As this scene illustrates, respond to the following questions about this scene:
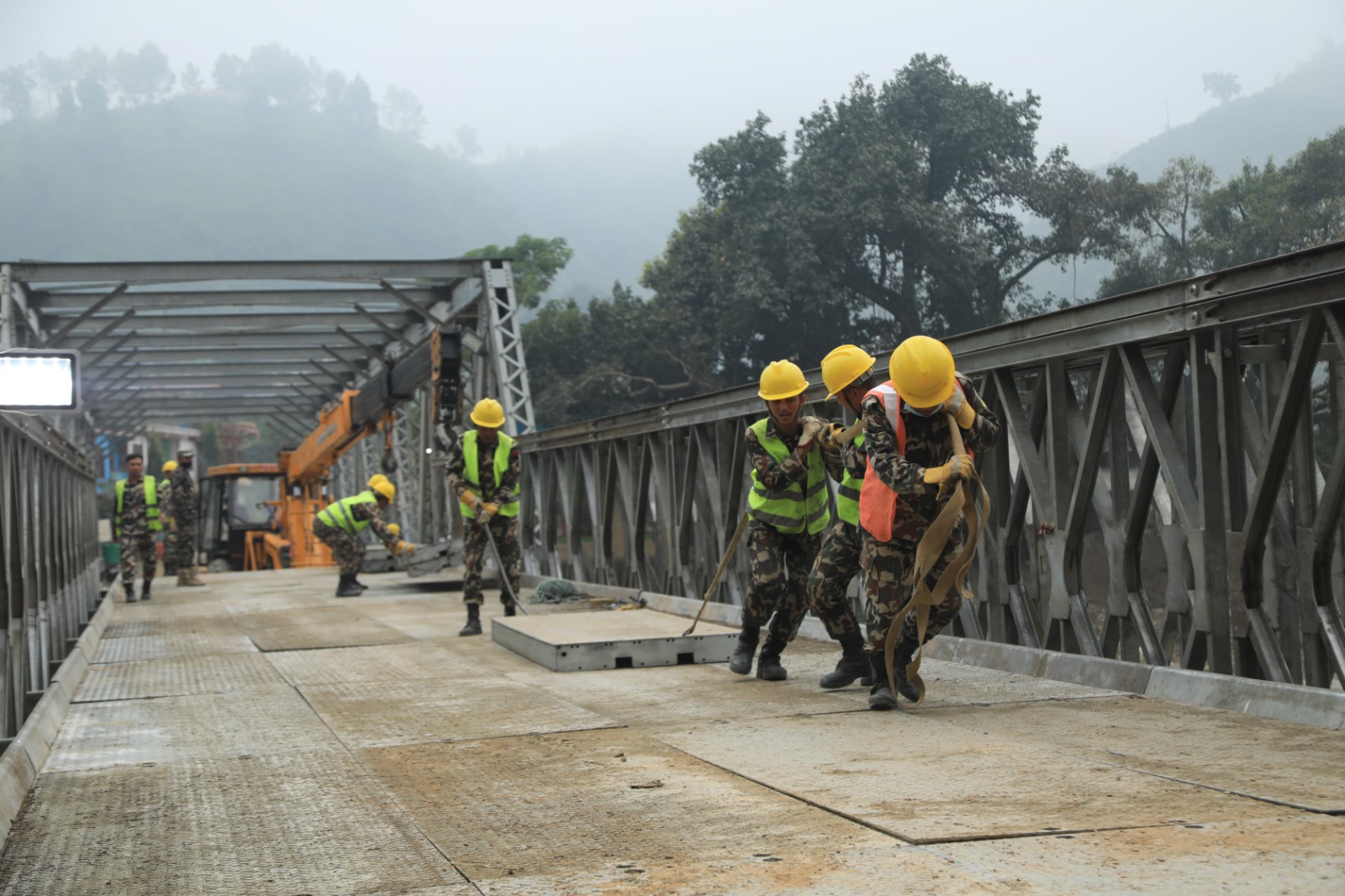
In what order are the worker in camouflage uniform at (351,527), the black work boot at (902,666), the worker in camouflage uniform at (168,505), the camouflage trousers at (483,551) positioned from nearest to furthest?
the black work boot at (902,666), the camouflage trousers at (483,551), the worker in camouflage uniform at (351,527), the worker in camouflage uniform at (168,505)

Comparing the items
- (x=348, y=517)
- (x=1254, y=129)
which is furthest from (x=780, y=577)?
(x=1254, y=129)

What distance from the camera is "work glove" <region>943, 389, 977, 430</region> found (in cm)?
600

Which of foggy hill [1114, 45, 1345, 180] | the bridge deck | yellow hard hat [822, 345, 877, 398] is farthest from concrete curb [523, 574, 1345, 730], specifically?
foggy hill [1114, 45, 1345, 180]

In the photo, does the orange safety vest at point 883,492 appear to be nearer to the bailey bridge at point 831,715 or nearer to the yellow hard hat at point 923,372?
the yellow hard hat at point 923,372

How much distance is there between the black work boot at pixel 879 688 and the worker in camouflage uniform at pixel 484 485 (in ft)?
17.7

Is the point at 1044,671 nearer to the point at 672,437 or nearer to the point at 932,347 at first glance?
the point at 932,347

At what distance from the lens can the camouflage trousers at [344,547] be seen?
17.0m

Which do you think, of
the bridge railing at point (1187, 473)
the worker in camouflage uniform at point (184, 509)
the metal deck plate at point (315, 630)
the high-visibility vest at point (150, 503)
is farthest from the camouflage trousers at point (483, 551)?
the worker in camouflage uniform at point (184, 509)

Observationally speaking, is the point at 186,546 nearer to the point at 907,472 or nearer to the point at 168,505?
the point at 168,505

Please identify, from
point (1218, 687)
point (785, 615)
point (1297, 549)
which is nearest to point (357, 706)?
point (785, 615)

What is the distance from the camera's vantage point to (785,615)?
7605 mm

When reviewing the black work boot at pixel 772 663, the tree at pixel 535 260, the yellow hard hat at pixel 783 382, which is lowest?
the black work boot at pixel 772 663

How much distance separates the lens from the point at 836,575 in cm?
702

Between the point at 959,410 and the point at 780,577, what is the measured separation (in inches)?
75.5
